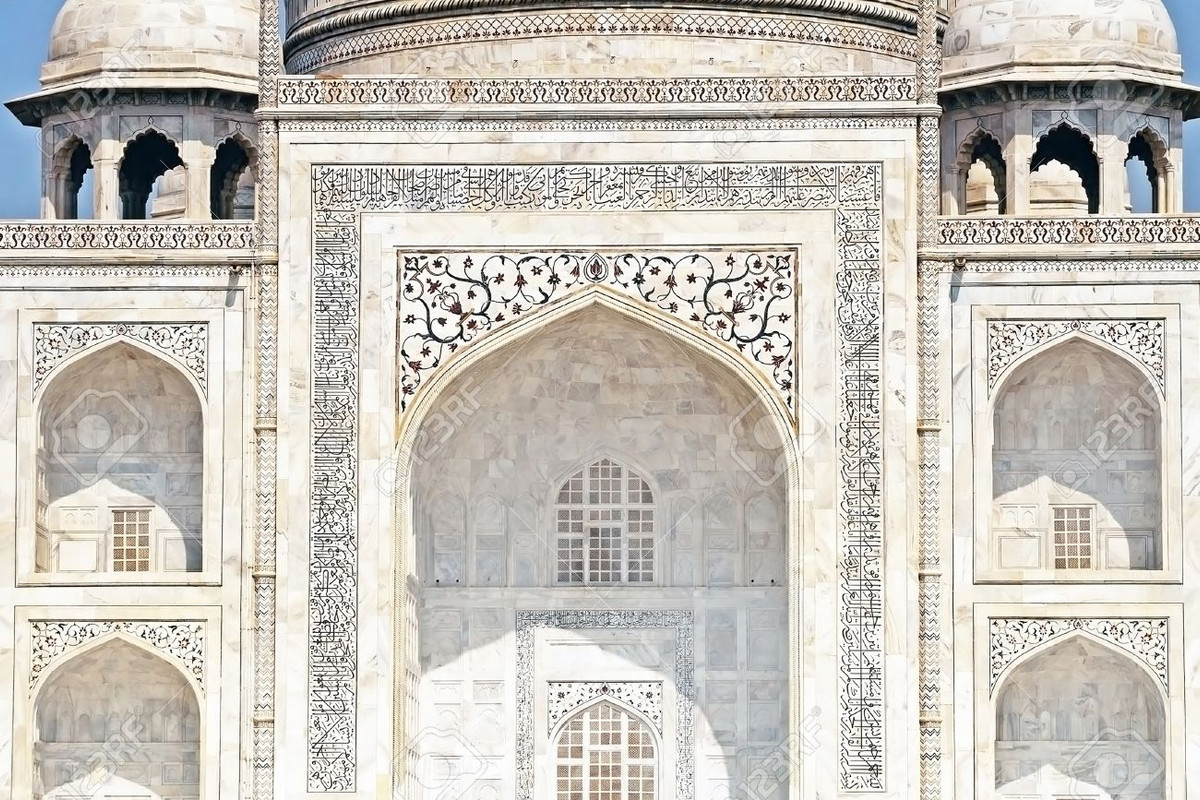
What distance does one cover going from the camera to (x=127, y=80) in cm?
2044

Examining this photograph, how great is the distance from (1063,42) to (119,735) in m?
7.70

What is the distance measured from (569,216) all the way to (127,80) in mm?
3605

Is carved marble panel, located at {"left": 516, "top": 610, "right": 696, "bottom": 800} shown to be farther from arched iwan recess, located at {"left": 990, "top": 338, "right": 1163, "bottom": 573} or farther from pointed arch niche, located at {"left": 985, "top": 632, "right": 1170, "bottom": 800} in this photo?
arched iwan recess, located at {"left": 990, "top": 338, "right": 1163, "bottom": 573}

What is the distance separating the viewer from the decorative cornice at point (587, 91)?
18.7 meters

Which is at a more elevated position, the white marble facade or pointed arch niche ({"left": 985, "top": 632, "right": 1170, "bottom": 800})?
the white marble facade

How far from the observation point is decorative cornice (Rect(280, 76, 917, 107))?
1866 cm

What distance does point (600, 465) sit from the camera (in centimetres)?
1958

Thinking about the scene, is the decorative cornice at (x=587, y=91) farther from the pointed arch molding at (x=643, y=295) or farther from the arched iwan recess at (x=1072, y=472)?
the arched iwan recess at (x=1072, y=472)

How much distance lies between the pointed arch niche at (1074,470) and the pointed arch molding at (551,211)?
3.05 feet

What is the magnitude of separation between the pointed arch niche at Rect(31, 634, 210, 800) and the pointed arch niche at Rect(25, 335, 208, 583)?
2.33 ft

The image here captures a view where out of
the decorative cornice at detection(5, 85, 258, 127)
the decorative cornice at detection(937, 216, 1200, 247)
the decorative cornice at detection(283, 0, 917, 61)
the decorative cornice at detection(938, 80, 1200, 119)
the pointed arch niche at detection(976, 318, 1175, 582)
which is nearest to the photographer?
the decorative cornice at detection(937, 216, 1200, 247)

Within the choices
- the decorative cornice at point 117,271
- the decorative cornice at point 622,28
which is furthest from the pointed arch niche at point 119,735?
the decorative cornice at point 622,28

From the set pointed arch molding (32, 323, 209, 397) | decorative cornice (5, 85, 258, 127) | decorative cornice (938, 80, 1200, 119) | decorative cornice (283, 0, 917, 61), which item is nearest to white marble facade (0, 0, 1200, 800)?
pointed arch molding (32, 323, 209, 397)

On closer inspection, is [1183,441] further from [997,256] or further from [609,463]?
[609,463]
